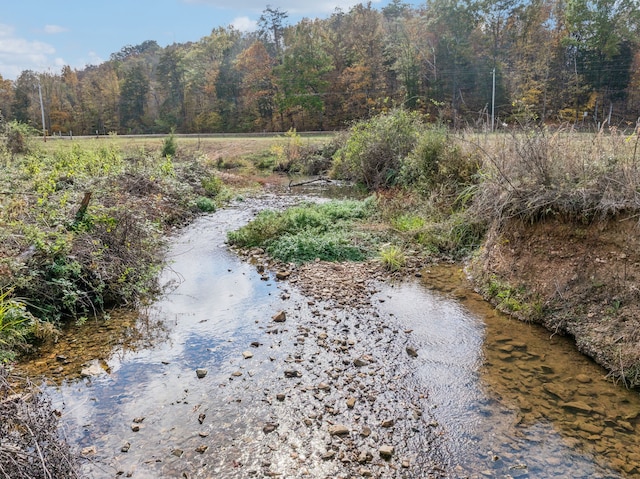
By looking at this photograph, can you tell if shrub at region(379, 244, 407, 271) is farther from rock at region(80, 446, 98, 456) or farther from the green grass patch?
rock at region(80, 446, 98, 456)

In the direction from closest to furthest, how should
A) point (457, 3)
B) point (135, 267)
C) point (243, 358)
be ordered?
point (243, 358), point (135, 267), point (457, 3)

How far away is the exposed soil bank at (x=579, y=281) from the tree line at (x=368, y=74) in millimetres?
29159

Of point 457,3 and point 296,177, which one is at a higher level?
point 457,3

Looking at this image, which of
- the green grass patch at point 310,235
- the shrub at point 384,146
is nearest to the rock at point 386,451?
the green grass patch at point 310,235

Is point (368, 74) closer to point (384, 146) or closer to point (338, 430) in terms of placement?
point (384, 146)

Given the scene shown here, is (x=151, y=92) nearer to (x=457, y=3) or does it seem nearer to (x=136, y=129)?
(x=136, y=129)

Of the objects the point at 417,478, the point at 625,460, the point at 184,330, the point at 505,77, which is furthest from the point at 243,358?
the point at 505,77

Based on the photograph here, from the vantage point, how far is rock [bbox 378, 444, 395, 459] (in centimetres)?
416

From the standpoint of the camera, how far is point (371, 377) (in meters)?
5.45

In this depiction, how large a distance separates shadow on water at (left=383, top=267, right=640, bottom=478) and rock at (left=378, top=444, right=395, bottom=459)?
0.57 metres

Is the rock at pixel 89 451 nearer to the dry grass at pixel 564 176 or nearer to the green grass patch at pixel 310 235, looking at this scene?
the green grass patch at pixel 310 235

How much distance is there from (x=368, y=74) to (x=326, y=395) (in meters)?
48.6

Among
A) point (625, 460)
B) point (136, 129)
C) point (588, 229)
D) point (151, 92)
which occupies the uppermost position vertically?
point (151, 92)

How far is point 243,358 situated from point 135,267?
317cm
